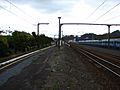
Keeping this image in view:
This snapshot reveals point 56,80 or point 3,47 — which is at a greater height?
point 3,47

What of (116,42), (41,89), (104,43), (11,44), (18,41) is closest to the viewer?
(41,89)

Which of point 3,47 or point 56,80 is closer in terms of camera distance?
point 56,80

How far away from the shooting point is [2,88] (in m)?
9.85

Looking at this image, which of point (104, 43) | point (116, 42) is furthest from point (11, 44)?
point (104, 43)

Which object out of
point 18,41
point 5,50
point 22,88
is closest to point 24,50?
point 18,41

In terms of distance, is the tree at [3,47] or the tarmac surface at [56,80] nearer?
the tarmac surface at [56,80]

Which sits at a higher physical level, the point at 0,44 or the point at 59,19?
the point at 59,19

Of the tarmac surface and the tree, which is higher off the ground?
the tree

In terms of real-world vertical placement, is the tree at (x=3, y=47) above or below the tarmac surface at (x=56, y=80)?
above

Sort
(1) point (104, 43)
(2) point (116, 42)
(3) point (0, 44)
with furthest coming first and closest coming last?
1. (1) point (104, 43)
2. (2) point (116, 42)
3. (3) point (0, 44)

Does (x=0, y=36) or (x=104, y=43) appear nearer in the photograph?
(x=0, y=36)

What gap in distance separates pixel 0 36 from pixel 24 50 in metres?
16.4

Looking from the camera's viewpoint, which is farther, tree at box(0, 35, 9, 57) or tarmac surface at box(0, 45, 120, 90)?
tree at box(0, 35, 9, 57)

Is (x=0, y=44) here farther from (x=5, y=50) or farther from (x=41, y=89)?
(x=41, y=89)
